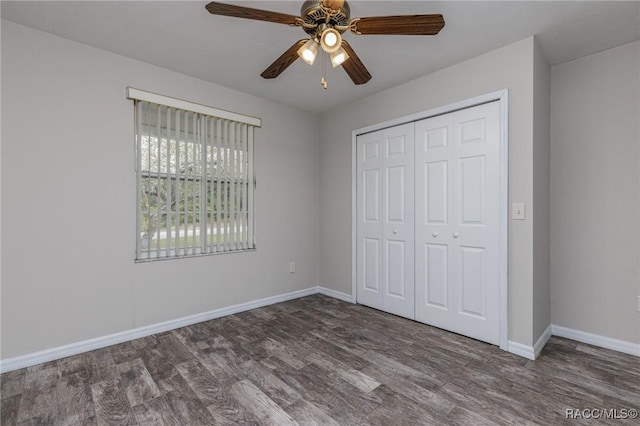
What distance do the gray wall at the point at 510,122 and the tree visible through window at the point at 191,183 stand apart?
3.87 feet

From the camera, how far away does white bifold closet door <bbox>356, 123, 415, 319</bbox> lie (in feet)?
10.5

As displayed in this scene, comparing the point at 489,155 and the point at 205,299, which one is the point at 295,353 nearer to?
the point at 205,299

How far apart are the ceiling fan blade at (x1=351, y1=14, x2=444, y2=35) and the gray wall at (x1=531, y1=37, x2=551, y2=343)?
4.20 feet

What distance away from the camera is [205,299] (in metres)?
3.17

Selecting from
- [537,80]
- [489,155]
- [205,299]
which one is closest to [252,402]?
[205,299]

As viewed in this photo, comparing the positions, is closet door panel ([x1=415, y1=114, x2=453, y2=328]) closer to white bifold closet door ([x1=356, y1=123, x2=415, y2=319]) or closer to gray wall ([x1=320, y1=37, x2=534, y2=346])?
white bifold closet door ([x1=356, y1=123, x2=415, y2=319])

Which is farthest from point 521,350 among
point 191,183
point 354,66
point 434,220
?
point 191,183

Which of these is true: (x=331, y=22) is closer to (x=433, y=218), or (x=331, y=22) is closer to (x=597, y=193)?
(x=433, y=218)

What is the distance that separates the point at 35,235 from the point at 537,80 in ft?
13.6

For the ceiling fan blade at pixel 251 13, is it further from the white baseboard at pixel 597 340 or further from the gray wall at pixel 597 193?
the white baseboard at pixel 597 340

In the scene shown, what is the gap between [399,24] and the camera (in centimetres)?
166

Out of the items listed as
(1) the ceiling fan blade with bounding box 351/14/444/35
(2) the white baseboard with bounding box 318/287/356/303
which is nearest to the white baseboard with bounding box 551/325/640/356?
(2) the white baseboard with bounding box 318/287/356/303

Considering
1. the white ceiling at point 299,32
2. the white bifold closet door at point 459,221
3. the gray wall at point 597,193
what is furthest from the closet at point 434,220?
the gray wall at point 597,193

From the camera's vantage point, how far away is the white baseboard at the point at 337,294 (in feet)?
12.4
